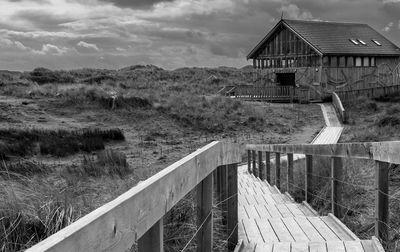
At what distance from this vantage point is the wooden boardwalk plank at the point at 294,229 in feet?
17.2

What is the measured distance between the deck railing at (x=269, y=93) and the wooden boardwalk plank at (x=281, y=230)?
36.3 m

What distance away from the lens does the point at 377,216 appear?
472 cm

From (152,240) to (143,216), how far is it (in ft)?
0.79

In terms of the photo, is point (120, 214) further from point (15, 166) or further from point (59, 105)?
point (59, 105)

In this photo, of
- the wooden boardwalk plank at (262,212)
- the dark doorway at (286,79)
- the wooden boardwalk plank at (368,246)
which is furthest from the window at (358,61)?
the wooden boardwalk plank at (368,246)

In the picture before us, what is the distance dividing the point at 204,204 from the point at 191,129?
24794mm

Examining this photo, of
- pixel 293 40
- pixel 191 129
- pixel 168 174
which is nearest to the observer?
pixel 168 174

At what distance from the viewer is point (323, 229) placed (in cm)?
554

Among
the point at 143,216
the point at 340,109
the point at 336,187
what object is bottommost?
the point at 340,109

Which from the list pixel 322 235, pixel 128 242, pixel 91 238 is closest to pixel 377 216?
pixel 322 235

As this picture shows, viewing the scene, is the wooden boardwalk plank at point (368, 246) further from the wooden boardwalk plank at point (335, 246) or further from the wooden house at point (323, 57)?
the wooden house at point (323, 57)

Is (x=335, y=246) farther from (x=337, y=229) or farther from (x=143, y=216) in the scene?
(x=143, y=216)

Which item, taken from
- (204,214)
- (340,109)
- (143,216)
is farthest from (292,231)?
(340,109)

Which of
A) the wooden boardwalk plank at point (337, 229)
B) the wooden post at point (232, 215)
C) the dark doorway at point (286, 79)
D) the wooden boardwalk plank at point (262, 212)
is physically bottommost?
the wooden boardwalk plank at point (262, 212)
